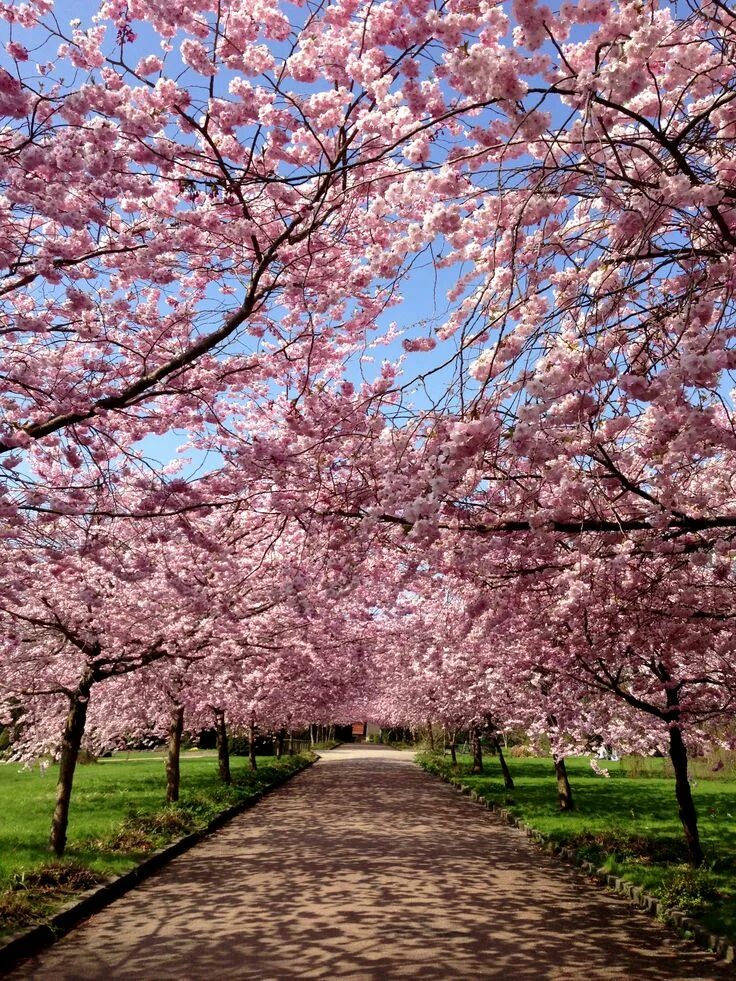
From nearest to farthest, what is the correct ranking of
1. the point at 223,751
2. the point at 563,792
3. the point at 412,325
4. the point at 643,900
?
the point at 412,325 → the point at 643,900 → the point at 563,792 → the point at 223,751

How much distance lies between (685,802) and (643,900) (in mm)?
2372

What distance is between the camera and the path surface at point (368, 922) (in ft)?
20.4

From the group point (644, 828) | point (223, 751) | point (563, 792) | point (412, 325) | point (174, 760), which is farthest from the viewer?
point (223, 751)

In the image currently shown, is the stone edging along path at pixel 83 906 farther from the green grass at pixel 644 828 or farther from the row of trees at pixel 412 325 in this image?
the green grass at pixel 644 828

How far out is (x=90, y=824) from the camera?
13.9m

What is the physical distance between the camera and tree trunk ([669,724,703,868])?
10320mm

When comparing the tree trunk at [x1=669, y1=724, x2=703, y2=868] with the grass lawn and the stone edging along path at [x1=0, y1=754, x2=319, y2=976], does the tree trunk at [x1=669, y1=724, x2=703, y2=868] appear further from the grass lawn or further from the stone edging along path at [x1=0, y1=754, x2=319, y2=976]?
the grass lawn

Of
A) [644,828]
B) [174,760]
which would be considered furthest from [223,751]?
[644,828]

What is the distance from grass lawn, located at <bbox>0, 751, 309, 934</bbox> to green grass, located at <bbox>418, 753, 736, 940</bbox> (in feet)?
20.7

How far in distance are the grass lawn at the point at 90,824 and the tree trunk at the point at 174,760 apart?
33 cm

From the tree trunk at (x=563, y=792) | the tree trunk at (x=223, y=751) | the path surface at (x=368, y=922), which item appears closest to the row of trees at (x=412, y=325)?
the path surface at (x=368, y=922)

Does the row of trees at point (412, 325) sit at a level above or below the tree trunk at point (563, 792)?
above

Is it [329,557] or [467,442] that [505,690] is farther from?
[467,442]

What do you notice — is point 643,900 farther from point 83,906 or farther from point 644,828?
point 644,828
